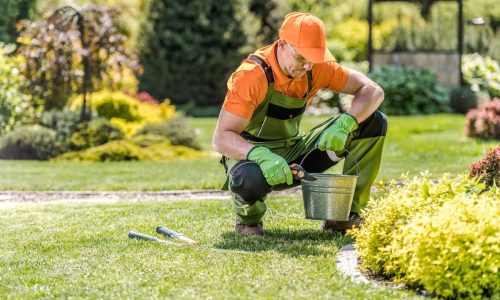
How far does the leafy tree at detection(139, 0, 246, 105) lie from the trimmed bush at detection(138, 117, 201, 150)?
28.5ft

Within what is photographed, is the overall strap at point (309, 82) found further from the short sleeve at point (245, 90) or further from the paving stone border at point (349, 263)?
the paving stone border at point (349, 263)

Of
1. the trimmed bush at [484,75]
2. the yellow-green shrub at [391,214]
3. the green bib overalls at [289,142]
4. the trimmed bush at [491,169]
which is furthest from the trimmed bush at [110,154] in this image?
the trimmed bush at [484,75]

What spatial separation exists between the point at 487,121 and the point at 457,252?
31.7 feet

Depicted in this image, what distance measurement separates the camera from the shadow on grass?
5.93 m

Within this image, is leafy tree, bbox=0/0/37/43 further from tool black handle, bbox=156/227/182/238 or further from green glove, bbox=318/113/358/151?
green glove, bbox=318/113/358/151

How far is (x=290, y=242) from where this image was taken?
6.27 meters

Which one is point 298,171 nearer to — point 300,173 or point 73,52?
point 300,173

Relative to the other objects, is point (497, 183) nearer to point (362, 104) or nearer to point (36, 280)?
point (362, 104)

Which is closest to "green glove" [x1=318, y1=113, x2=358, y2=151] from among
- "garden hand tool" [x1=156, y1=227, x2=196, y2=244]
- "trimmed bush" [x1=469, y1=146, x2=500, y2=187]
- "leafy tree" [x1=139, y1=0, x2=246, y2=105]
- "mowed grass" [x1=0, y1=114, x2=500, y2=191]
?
"trimmed bush" [x1=469, y1=146, x2=500, y2=187]

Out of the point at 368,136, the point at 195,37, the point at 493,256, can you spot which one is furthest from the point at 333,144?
the point at 195,37

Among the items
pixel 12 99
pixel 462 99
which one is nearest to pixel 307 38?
pixel 12 99

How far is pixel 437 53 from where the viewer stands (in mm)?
20609

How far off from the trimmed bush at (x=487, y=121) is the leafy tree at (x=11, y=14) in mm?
11137

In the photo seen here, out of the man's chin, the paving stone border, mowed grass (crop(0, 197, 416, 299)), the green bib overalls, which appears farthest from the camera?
the green bib overalls
